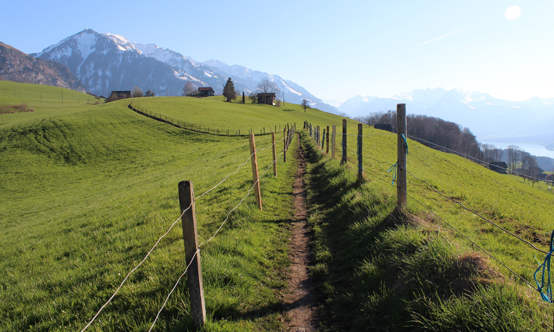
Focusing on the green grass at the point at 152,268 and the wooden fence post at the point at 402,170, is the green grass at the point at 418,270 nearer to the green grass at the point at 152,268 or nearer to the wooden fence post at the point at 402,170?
the wooden fence post at the point at 402,170

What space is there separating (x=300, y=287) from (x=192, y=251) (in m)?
2.36

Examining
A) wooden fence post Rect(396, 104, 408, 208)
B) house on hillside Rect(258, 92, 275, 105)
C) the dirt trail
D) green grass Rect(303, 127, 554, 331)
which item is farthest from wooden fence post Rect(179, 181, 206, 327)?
house on hillside Rect(258, 92, 275, 105)

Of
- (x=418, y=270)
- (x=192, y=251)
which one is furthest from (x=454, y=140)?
(x=192, y=251)

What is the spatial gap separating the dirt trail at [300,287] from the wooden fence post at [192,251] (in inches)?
53.1

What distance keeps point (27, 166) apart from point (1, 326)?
4073 cm

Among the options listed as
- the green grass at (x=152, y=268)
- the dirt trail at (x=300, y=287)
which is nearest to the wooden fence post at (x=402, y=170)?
the dirt trail at (x=300, y=287)

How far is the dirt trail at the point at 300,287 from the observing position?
4.01 metres

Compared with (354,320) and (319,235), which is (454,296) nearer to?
(354,320)

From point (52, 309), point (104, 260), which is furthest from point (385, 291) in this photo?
point (104, 260)

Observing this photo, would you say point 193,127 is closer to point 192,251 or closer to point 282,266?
point 282,266

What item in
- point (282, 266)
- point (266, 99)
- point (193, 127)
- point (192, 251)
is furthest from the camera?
point (266, 99)

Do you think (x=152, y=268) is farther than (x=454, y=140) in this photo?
No

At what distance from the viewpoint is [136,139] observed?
44.1 m

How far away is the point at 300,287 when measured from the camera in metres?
4.86
